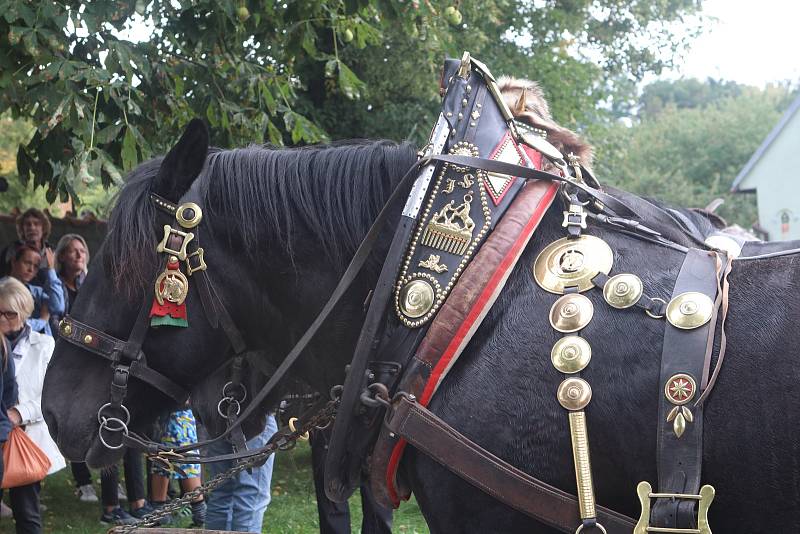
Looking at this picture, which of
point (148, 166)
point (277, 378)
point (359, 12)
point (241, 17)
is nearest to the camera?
point (277, 378)

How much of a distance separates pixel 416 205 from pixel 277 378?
1.92 ft

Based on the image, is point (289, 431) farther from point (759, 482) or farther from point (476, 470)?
point (759, 482)

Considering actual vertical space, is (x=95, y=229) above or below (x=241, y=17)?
below

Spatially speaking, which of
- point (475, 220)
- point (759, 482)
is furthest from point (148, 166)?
point (759, 482)

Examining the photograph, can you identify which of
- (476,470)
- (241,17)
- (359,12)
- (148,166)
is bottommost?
(476,470)

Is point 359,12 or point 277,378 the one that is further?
point 359,12

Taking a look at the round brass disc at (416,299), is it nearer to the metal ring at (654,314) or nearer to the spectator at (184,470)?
the metal ring at (654,314)

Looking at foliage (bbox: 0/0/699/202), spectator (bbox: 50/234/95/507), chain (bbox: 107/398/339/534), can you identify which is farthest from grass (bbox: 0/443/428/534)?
chain (bbox: 107/398/339/534)

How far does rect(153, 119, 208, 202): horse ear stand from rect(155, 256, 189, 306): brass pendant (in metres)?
0.20

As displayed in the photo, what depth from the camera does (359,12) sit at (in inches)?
197

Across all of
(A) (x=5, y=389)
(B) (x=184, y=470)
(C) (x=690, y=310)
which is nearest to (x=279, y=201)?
(C) (x=690, y=310)

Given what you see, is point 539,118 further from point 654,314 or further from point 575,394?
point 575,394

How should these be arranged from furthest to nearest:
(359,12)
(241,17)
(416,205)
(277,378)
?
(359,12)
(241,17)
(277,378)
(416,205)

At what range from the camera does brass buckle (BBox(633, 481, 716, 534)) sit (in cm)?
172
